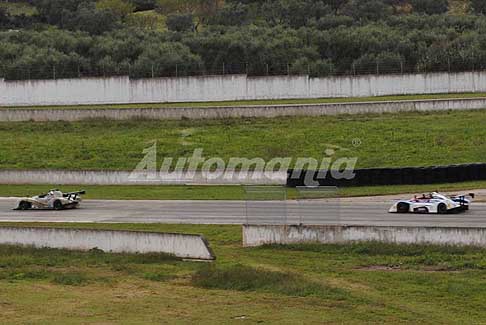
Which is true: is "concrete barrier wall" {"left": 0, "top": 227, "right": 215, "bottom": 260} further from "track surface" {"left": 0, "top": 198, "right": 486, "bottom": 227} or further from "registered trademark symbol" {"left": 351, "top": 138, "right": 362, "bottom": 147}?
"registered trademark symbol" {"left": 351, "top": 138, "right": 362, "bottom": 147}

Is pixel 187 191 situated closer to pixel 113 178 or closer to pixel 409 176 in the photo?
pixel 113 178

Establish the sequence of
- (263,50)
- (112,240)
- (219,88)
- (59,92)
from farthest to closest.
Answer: (263,50), (59,92), (219,88), (112,240)

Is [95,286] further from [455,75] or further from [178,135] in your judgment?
A: [455,75]

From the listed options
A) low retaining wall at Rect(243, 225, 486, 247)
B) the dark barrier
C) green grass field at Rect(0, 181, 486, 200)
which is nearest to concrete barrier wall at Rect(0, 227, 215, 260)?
low retaining wall at Rect(243, 225, 486, 247)

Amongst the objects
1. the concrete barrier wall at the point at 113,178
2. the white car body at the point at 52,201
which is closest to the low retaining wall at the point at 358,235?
the white car body at the point at 52,201

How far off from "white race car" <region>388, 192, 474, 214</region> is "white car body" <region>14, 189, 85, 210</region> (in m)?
14.4

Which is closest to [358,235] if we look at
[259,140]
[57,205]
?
[57,205]

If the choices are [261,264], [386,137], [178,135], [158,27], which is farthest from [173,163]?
[158,27]

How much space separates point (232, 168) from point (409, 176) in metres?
9.85

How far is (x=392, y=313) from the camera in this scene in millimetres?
31172

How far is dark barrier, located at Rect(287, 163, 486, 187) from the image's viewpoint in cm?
5134

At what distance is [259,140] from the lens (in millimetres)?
63938

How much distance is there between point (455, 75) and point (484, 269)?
139 ft

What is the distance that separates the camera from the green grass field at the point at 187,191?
50.4 metres
